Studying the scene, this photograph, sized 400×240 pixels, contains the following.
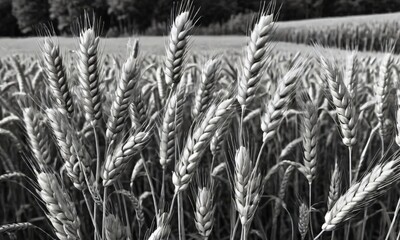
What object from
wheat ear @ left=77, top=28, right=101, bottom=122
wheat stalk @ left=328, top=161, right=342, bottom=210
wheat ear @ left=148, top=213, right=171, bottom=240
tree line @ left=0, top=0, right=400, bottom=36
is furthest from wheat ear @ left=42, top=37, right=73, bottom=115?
tree line @ left=0, top=0, right=400, bottom=36

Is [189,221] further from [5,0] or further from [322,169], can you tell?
[5,0]

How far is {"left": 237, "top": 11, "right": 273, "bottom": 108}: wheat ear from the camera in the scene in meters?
1.08

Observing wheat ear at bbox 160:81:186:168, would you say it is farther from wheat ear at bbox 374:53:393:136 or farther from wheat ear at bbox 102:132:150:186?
wheat ear at bbox 374:53:393:136

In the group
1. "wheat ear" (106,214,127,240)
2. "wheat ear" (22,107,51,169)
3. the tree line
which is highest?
"wheat ear" (22,107,51,169)

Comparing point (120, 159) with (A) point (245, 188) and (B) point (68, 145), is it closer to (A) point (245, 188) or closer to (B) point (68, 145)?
(B) point (68, 145)

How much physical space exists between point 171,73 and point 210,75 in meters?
0.10

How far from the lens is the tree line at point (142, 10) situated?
30.6 meters

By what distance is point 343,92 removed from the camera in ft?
3.91

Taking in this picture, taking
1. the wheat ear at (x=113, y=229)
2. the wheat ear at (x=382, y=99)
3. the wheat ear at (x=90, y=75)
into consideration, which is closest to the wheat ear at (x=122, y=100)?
the wheat ear at (x=90, y=75)

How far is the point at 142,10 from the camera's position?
31.1 meters

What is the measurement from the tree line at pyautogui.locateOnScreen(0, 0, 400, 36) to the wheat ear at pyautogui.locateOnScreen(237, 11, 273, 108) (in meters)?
28.4

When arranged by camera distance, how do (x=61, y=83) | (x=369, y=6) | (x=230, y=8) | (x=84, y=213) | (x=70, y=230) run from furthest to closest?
1. (x=369, y=6)
2. (x=230, y=8)
3. (x=84, y=213)
4. (x=61, y=83)
5. (x=70, y=230)

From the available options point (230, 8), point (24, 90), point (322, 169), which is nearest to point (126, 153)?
point (24, 90)

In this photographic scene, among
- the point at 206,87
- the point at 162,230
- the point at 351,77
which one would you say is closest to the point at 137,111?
the point at 206,87
